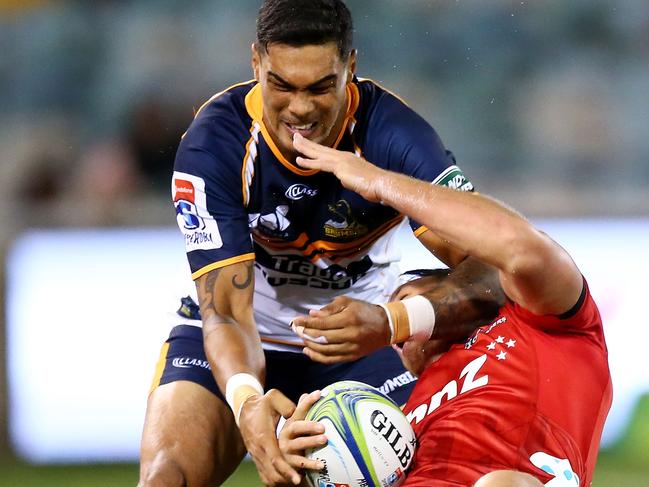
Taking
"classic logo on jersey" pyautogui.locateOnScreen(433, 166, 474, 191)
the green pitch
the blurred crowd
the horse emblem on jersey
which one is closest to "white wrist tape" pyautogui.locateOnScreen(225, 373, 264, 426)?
the horse emblem on jersey

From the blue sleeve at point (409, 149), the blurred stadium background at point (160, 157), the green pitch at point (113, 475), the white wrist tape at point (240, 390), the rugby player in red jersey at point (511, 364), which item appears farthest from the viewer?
the blurred stadium background at point (160, 157)

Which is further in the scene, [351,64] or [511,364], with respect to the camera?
[351,64]

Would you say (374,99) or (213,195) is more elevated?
(374,99)

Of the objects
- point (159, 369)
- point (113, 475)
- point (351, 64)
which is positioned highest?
point (351, 64)

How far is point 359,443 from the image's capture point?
3238 millimetres

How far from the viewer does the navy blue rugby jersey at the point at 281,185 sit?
4129 millimetres

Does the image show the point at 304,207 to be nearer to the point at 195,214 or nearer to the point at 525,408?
the point at 195,214

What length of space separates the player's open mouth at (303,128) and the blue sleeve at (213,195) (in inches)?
11.2

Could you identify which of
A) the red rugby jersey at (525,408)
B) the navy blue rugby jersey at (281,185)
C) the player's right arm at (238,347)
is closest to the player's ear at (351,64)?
the navy blue rugby jersey at (281,185)

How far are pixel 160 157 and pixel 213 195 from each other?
3.79 m

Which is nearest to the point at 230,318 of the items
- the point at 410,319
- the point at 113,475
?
the point at 410,319

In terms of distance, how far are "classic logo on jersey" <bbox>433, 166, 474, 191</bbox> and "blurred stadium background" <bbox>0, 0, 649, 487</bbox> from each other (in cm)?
277

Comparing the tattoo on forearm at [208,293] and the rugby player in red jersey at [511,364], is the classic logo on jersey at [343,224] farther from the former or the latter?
the rugby player in red jersey at [511,364]

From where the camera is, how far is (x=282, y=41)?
385cm
